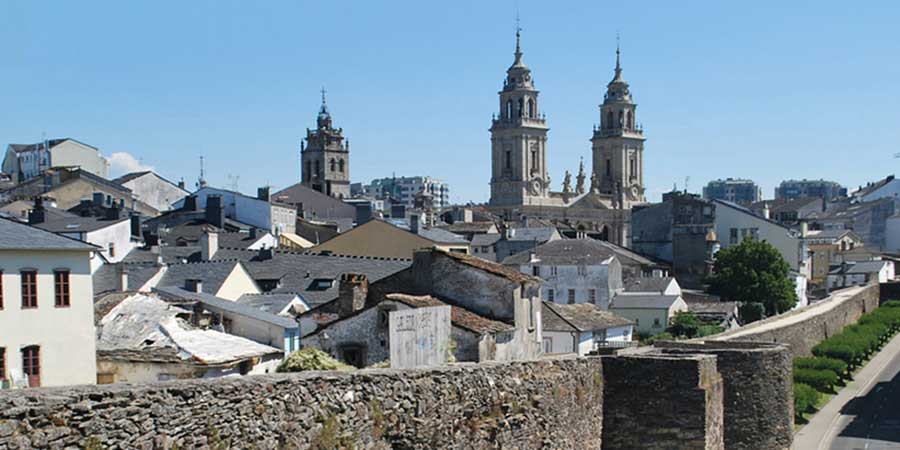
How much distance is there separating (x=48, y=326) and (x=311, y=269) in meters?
19.8

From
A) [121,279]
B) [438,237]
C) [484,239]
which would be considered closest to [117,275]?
[121,279]

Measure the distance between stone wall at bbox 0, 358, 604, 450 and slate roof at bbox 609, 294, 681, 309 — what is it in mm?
46833

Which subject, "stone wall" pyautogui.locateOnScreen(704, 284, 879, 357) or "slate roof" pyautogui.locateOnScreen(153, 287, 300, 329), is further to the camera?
"stone wall" pyautogui.locateOnScreen(704, 284, 879, 357)

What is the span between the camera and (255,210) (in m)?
70.8

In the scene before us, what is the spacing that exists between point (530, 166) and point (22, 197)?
96.3m

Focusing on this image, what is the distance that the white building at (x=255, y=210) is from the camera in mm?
70188

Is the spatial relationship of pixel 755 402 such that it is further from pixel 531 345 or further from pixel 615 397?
pixel 531 345

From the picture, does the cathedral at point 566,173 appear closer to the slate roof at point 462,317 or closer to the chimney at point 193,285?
the chimney at point 193,285

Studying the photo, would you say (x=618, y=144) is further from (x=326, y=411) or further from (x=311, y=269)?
(x=326, y=411)

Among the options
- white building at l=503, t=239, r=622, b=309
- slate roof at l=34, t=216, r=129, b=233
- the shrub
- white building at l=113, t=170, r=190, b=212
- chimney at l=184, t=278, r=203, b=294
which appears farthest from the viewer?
white building at l=113, t=170, r=190, b=212

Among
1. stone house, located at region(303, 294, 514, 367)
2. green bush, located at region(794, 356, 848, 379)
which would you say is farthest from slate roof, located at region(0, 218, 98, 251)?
green bush, located at region(794, 356, 848, 379)

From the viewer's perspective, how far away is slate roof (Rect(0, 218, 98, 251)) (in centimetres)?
2402

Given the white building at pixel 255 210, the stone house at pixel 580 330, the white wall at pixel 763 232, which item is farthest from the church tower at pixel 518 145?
the stone house at pixel 580 330

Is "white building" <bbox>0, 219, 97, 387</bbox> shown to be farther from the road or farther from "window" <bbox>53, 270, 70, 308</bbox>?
the road
